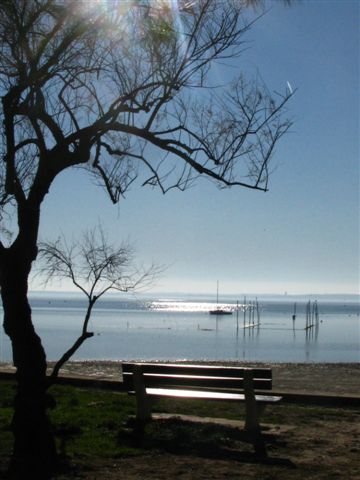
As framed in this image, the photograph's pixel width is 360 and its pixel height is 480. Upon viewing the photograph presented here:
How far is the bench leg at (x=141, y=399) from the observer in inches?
327

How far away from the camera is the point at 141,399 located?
8375 millimetres

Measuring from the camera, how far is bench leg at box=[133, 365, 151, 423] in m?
8.30

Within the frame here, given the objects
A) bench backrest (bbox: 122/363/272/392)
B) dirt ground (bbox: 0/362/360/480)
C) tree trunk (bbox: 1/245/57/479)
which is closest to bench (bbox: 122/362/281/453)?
bench backrest (bbox: 122/363/272/392)

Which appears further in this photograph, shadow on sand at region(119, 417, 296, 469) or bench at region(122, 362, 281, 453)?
bench at region(122, 362, 281, 453)

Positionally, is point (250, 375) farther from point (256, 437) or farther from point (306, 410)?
point (306, 410)

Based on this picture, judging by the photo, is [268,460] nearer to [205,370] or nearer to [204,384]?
[204,384]

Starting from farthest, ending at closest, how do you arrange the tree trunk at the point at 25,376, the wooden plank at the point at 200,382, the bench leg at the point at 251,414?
the wooden plank at the point at 200,382, the bench leg at the point at 251,414, the tree trunk at the point at 25,376

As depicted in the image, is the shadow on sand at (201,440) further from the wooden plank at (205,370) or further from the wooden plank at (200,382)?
the wooden plank at (205,370)

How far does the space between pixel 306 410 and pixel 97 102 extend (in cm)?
506

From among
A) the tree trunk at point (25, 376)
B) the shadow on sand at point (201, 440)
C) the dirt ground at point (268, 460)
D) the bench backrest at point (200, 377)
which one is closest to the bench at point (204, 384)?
the bench backrest at point (200, 377)

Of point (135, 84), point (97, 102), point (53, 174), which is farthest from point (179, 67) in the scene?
point (53, 174)

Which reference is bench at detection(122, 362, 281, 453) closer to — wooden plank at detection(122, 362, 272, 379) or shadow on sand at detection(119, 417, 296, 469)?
wooden plank at detection(122, 362, 272, 379)

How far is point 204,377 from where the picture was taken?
319 inches

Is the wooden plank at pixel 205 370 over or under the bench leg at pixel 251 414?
over
